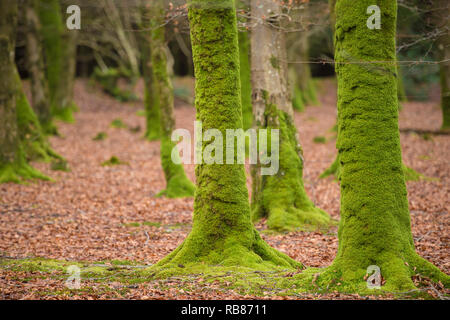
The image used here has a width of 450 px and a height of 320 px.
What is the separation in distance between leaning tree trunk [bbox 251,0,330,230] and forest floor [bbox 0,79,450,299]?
2.01 ft

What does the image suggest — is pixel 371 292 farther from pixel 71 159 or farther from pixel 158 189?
pixel 71 159

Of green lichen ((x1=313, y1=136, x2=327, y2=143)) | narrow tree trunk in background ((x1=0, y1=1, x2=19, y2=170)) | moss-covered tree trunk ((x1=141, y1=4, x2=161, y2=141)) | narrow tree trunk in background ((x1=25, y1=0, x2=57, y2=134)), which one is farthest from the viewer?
moss-covered tree trunk ((x1=141, y1=4, x2=161, y2=141))

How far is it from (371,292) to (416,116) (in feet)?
78.3

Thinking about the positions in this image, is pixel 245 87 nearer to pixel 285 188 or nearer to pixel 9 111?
pixel 9 111

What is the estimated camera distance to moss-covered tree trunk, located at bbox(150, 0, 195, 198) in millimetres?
12391

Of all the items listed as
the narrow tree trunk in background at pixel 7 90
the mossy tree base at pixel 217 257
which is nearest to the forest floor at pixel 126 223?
the mossy tree base at pixel 217 257

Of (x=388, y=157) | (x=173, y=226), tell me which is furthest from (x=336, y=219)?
(x=388, y=157)

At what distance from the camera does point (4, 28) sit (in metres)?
13.6

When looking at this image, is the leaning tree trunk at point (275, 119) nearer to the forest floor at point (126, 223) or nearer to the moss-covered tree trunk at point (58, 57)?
the forest floor at point (126, 223)

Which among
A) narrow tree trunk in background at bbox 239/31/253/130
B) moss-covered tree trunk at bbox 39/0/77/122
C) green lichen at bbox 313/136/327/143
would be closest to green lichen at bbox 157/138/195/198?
narrow tree trunk in background at bbox 239/31/253/130

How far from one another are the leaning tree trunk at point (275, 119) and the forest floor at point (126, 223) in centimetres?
61

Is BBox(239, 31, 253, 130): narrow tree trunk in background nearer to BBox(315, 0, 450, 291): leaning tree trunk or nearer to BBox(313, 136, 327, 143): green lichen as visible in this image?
BBox(313, 136, 327, 143): green lichen

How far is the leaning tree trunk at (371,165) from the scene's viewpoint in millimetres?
5223

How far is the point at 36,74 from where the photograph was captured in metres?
21.2
